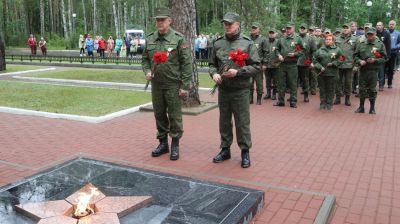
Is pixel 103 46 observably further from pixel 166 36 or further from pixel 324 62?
pixel 166 36

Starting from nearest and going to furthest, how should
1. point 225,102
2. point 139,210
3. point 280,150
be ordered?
point 139,210
point 225,102
point 280,150

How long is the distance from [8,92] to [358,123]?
9972 millimetres

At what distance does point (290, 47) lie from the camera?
10406 mm

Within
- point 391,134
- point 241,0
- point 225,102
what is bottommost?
point 391,134

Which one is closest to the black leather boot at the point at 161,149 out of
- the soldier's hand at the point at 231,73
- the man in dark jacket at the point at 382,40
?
the soldier's hand at the point at 231,73

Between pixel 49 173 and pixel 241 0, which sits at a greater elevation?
pixel 241 0

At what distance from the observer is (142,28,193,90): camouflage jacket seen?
19.4ft

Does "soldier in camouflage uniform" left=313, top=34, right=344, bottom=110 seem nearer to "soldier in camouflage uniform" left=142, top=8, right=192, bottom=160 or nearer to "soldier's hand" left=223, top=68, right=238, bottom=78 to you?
"soldier in camouflage uniform" left=142, top=8, right=192, bottom=160

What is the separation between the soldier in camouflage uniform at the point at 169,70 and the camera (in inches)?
233

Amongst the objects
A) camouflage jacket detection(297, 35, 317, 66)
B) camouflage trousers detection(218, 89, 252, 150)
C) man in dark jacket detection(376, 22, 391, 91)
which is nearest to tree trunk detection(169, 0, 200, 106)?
camouflage jacket detection(297, 35, 317, 66)

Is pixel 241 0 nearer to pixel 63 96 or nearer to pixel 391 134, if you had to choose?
pixel 63 96

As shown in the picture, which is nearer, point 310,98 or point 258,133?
point 258,133

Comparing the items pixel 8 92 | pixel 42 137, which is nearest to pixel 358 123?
pixel 42 137

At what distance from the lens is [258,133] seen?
7.89 metres
